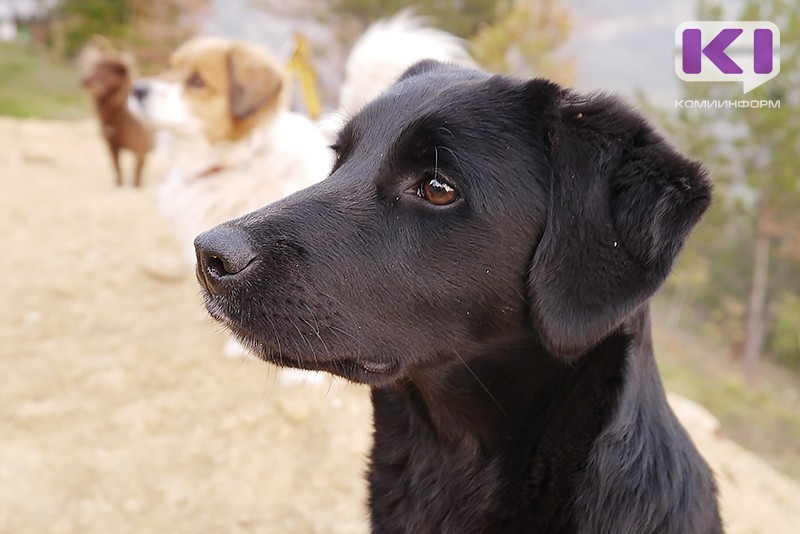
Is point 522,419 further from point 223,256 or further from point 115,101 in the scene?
point 115,101

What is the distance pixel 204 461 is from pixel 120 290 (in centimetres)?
247

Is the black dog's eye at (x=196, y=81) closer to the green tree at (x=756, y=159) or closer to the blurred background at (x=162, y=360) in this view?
the blurred background at (x=162, y=360)

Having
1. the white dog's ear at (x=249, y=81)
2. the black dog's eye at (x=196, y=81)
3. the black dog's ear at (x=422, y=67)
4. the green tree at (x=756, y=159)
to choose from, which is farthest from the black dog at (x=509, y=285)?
the green tree at (x=756, y=159)

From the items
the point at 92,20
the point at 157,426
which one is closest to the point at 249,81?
the point at 157,426

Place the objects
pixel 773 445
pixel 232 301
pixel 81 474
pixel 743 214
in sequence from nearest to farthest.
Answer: pixel 232 301, pixel 81 474, pixel 773 445, pixel 743 214

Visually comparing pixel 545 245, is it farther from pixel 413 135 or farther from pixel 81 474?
pixel 81 474

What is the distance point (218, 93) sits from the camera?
183 inches

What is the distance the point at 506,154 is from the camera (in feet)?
5.68

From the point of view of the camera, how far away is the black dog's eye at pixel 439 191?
67.3 inches

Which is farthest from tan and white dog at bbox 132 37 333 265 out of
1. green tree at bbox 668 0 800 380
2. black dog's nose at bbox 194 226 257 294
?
green tree at bbox 668 0 800 380

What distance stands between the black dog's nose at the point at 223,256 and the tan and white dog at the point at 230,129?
2857 mm

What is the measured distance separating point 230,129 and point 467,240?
11.0 feet

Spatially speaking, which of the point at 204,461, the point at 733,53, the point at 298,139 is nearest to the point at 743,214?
the point at 733,53

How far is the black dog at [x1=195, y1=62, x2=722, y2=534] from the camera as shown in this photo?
1600mm
